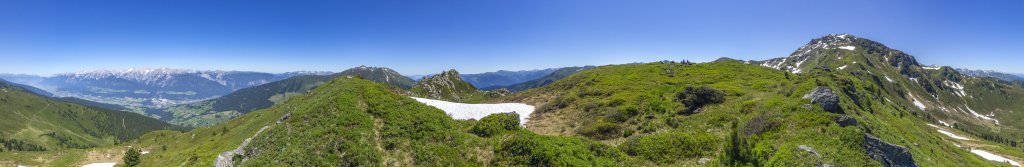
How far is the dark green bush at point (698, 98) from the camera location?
159 ft

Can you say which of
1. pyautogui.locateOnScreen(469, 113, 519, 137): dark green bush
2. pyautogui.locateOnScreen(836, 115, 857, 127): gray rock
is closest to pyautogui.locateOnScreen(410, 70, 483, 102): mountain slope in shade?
pyautogui.locateOnScreen(469, 113, 519, 137): dark green bush

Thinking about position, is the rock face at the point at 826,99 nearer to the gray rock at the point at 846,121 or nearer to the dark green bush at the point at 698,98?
the gray rock at the point at 846,121

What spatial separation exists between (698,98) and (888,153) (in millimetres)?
23785

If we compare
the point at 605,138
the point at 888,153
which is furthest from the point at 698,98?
the point at 888,153

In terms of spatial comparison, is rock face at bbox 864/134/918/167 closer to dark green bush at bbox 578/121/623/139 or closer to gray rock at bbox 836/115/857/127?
gray rock at bbox 836/115/857/127

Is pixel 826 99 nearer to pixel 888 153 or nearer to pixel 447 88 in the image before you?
pixel 888 153

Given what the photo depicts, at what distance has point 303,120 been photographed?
117ft

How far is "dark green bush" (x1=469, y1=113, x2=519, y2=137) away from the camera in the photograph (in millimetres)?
35344

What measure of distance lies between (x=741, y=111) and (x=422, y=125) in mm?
30220

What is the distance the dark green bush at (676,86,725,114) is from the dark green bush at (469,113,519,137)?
20753 mm

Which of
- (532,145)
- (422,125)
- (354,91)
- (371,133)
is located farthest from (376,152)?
(354,91)

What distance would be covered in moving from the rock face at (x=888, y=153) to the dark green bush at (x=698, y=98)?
2130cm

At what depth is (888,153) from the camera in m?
25.7

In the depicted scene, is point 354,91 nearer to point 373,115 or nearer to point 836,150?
point 373,115
